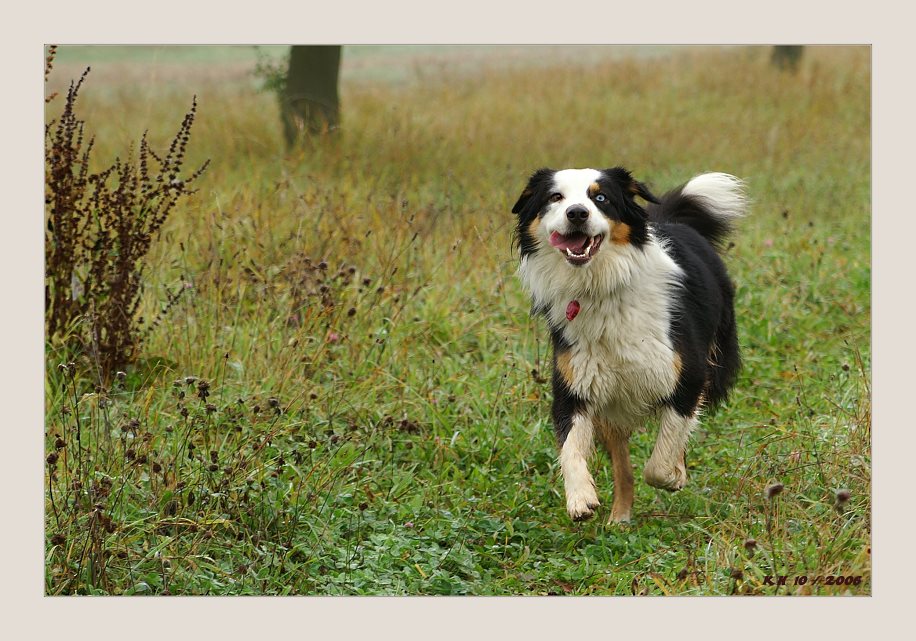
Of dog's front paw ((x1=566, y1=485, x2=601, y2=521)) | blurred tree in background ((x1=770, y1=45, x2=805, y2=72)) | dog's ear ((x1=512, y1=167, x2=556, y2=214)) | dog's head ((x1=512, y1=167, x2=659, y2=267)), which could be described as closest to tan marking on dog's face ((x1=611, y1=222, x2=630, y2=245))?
dog's head ((x1=512, y1=167, x2=659, y2=267))

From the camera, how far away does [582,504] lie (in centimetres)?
441

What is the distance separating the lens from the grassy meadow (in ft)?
14.1

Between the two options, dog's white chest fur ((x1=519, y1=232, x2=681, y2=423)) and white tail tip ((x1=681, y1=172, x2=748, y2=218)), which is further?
white tail tip ((x1=681, y1=172, x2=748, y2=218))

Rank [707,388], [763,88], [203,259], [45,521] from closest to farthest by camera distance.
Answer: [45,521] < [707,388] < [203,259] < [763,88]

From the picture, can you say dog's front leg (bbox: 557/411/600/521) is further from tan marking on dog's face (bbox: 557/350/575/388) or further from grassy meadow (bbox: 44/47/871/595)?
grassy meadow (bbox: 44/47/871/595)

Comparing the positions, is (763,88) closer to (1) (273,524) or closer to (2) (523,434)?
(2) (523,434)

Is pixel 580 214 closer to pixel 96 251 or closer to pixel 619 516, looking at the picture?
pixel 619 516

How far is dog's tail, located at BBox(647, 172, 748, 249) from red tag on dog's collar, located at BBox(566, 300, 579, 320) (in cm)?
104

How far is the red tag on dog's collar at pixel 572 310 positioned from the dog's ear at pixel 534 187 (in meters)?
0.46

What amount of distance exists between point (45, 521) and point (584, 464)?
6.93ft

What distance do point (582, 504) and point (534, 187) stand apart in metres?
1.32

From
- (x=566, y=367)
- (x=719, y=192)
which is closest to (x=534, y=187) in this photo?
(x=566, y=367)

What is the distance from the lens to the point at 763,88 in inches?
457

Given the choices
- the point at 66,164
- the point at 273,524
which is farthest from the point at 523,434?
the point at 66,164
